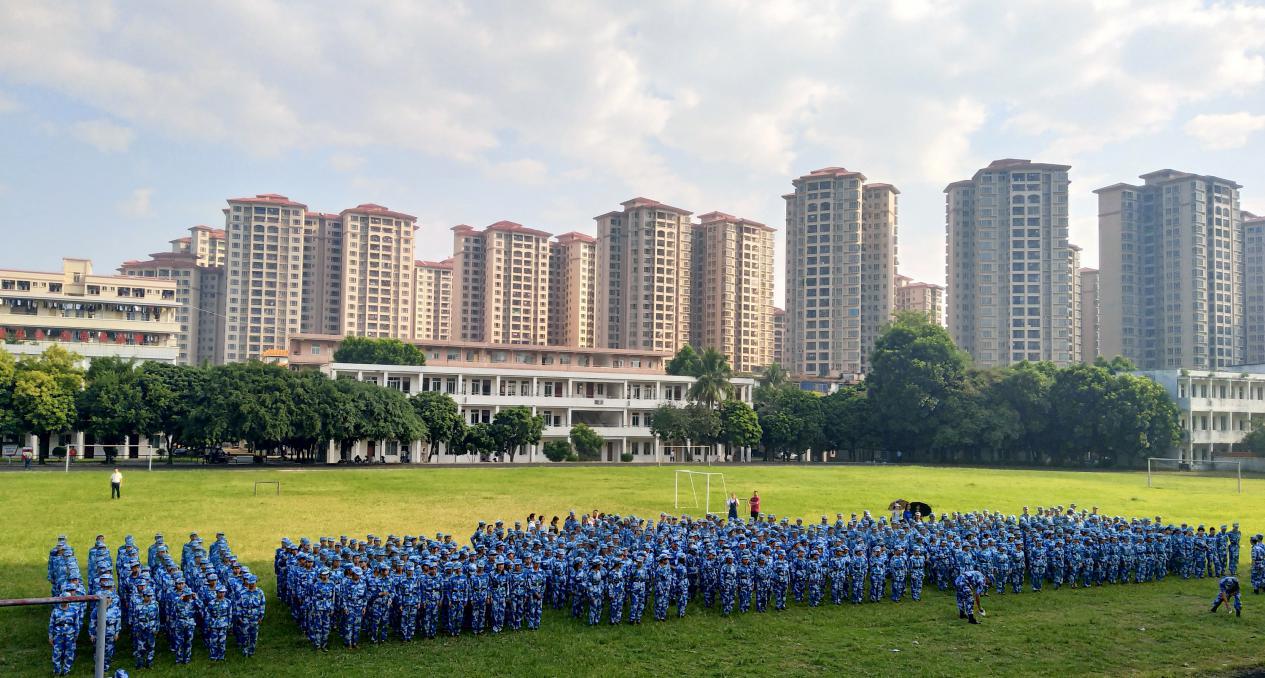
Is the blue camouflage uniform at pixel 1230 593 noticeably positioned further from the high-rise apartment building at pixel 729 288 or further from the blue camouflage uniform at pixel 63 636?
the high-rise apartment building at pixel 729 288

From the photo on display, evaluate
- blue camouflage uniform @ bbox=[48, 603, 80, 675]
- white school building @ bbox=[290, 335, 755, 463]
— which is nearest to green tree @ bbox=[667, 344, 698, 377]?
white school building @ bbox=[290, 335, 755, 463]

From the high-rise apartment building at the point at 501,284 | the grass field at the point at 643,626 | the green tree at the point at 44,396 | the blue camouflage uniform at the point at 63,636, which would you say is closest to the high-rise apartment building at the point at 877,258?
the high-rise apartment building at the point at 501,284

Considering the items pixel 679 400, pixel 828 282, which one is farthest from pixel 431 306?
pixel 679 400

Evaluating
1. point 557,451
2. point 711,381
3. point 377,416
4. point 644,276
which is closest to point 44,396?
point 377,416

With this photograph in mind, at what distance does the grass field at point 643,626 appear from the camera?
1344 centimetres

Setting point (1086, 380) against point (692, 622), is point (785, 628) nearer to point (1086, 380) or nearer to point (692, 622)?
point (692, 622)

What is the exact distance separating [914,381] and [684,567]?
59.2 meters

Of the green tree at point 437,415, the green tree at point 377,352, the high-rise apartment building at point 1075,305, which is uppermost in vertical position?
the high-rise apartment building at point 1075,305

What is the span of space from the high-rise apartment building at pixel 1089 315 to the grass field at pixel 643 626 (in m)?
102

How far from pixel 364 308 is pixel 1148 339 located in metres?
109

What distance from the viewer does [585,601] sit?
1670 cm

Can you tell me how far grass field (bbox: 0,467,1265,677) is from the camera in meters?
13.4

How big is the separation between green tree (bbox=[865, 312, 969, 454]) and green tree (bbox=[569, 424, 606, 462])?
79.7 feet

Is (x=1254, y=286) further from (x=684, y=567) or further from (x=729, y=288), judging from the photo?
(x=684, y=567)
